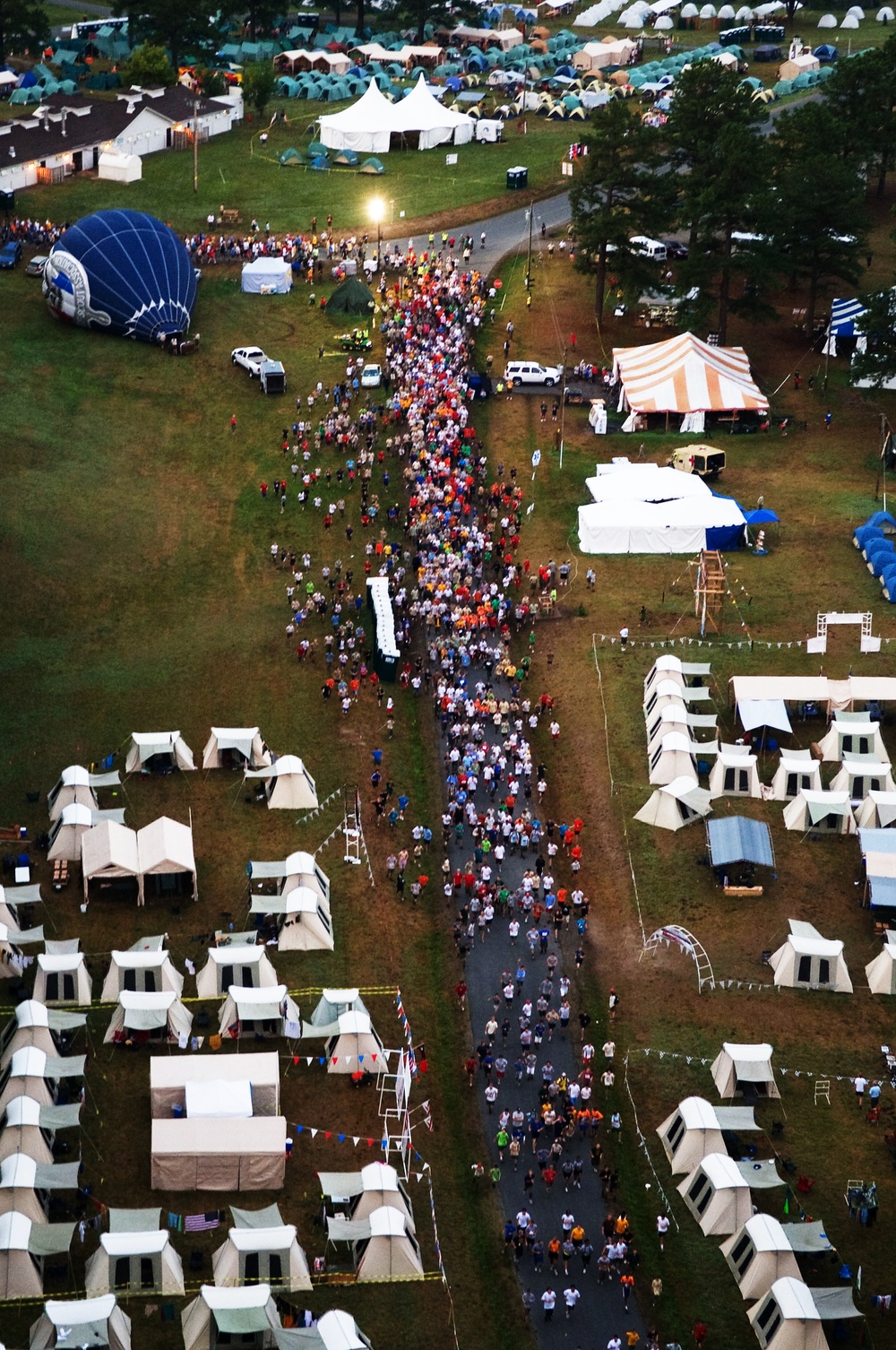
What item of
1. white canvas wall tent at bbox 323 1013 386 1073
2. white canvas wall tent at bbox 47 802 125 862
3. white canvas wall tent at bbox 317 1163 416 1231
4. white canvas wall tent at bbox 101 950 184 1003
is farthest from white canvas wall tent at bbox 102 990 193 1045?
white canvas wall tent at bbox 47 802 125 862

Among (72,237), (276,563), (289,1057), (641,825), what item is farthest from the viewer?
(72,237)

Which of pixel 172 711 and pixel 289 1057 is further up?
pixel 172 711

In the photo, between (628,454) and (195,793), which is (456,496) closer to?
(628,454)

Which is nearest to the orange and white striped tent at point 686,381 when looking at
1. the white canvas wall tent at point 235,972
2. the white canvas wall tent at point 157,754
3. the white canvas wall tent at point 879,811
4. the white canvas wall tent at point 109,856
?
the white canvas wall tent at point 879,811

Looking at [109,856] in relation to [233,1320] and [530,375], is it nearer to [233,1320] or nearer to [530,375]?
[233,1320]

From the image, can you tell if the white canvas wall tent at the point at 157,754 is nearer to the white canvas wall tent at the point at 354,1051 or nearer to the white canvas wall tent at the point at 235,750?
the white canvas wall tent at the point at 235,750

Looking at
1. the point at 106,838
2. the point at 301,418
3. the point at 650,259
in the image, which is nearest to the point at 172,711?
the point at 106,838
